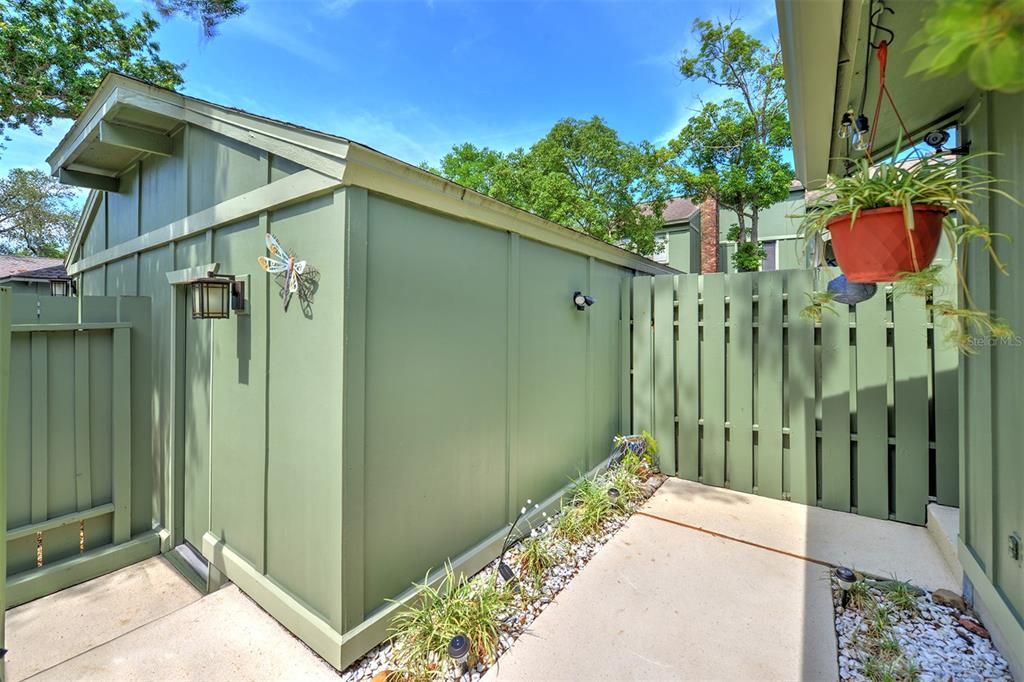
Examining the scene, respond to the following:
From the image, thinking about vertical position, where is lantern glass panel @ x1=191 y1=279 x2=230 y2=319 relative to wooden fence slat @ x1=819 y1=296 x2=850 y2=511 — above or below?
above

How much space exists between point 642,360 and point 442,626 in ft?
11.8

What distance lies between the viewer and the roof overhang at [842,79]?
170 centimetres

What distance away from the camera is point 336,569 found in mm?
2283

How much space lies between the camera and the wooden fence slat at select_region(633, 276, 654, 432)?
5.00 metres

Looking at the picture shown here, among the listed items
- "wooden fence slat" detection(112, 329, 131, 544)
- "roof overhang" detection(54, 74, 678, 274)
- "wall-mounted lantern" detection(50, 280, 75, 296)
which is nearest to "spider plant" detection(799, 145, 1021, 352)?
"roof overhang" detection(54, 74, 678, 274)

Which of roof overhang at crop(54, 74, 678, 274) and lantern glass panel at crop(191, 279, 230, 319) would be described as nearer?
roof overhang at crop(54, 74, 678, 274)

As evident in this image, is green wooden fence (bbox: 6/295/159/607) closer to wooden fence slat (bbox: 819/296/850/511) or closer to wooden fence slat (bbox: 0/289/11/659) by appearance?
wooden fence slat (bbox: 0/289/11/659)

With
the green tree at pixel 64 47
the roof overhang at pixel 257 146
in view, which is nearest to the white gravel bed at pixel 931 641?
the roof overhang at pixel 257 146

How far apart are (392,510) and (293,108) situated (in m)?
8.78

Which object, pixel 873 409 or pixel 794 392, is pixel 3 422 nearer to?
pixel 794 392

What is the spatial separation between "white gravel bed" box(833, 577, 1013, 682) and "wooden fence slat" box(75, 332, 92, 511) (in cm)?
553

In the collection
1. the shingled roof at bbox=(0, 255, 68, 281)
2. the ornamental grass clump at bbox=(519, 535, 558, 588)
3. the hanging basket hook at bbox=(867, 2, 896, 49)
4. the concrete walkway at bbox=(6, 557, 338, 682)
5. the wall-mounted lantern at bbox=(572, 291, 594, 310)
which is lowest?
the concrete walkway at bbox=(6, 557, 338, 682)

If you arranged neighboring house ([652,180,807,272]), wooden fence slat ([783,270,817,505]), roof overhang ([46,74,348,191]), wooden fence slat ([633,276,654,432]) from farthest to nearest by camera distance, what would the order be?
neighboring house ([652,180,807,272])
wooden fence slat ([633,276,654,432])
wooden fence slat ([783,270,817,505])
roof overhang ([46,74,348,191])

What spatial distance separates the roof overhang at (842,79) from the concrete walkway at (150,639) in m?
3.78
